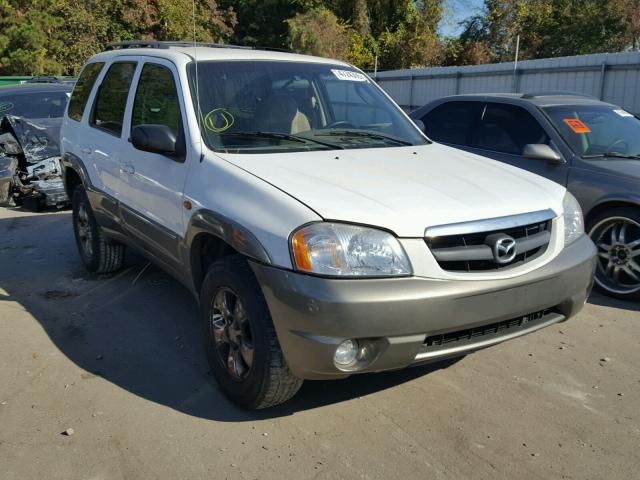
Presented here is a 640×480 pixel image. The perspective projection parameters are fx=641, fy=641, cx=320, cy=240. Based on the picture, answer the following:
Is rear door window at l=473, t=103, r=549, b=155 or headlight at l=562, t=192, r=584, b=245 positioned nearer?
headlight at l=562, t=192, r=584, b=245

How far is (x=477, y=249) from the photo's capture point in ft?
9.91

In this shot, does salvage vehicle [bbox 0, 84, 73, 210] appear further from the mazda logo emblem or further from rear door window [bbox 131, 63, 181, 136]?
the mazda logo emblem

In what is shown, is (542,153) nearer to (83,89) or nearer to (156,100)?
(156,100)

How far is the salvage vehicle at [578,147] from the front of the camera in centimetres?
516

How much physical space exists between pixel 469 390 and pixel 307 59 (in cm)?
258

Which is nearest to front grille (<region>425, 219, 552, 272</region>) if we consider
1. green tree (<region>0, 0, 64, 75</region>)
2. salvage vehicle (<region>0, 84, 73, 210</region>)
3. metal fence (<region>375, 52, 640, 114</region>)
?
salvage vehicle (<region>0, 84, 73, 210</region>)

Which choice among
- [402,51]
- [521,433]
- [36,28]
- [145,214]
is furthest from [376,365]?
[402,51]

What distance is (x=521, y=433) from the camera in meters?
3.21

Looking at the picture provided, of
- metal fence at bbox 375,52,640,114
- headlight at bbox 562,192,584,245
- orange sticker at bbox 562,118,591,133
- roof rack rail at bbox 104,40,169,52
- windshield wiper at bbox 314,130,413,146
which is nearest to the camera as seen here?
headlight at bbox 562,192,584,245

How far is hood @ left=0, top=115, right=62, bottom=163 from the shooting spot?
930cm

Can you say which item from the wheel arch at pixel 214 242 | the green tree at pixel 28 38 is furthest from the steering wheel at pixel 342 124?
the green tree at pixel 28 38

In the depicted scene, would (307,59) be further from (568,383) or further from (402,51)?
(402,51)

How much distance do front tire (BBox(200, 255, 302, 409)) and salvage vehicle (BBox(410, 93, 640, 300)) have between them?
10.7ft

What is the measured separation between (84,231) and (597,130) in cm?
480
